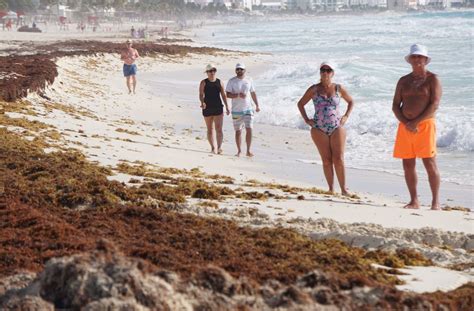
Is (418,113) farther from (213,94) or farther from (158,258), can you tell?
(213,94)

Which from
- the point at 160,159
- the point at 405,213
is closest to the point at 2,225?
the point at 405,213

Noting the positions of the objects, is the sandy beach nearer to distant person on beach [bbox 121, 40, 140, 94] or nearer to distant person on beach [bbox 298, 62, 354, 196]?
distant person on beach [bbox 298, 62, 354, 196]

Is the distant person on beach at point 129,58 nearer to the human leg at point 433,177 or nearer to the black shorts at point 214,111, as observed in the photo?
the black shorts at point 214,111

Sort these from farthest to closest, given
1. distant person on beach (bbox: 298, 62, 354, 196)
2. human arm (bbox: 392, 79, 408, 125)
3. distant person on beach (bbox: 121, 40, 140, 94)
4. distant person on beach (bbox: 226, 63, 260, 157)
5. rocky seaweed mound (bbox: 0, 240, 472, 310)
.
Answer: distant person on beach (bbox: 121, 40, 140, 94), distant person on beach (bbox: 226, 63, 260, 157), distant person on beach (bbox: 298, 62, 354, 196), human arm (bbox: 392, 79, 408, 125), rocky seaweed mound (bbox: 0, 240, 472, 310)

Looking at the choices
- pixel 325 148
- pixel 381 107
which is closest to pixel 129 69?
pixel 381 107

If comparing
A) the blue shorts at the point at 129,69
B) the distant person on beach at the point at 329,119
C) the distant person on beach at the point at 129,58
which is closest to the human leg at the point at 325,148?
the distant person on beach at the point at 329,119

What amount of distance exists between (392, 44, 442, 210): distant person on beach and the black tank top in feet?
14.2

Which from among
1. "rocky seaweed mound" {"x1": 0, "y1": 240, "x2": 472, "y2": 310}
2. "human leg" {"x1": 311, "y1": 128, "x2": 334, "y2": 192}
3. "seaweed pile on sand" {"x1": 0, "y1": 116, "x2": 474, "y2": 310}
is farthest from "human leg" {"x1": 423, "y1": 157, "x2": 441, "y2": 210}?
"rocky seaweed mound" {"x1": 0, "y1": 240, "x2": 472, "y2": 310}

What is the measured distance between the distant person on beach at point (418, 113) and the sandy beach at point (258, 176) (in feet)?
1.57

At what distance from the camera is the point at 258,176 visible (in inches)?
390

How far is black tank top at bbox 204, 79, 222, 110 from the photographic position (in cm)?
1149

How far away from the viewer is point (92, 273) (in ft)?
11.7

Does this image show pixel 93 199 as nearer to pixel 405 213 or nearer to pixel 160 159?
pixel 405 213

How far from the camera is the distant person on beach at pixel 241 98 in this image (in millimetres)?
11133
